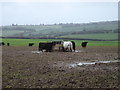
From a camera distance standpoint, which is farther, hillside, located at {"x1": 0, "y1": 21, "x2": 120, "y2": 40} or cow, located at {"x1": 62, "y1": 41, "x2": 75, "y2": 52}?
hillside, located at {"x1": 0, "y1": 21, "x2": 120, "y2": 40}

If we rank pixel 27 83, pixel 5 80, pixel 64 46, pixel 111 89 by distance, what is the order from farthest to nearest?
pixel 64 46 < pixel 5 80 < pixel 27 83 < pixel 111 89

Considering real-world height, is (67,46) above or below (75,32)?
below

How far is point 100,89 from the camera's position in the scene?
8.95m

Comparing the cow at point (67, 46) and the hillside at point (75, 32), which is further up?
the hillside at point (75, 32)

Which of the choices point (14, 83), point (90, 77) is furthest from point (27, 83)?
point (90, 77)

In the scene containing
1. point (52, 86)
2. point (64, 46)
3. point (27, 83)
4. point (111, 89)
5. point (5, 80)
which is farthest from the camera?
point (64, 46)

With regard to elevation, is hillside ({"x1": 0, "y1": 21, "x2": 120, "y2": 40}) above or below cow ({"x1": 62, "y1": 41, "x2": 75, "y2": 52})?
above

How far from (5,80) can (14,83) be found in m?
0.81

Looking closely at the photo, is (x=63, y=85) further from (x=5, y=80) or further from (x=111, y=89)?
(x=5, y=80)

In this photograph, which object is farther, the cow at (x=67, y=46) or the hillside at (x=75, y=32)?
the hillside at (x=75, y=32)

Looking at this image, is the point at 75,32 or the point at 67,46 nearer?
the point at 67,46

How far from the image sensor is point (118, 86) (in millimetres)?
9375

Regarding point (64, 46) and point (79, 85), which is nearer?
point (79, 85)

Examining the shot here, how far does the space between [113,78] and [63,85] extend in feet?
8.25
